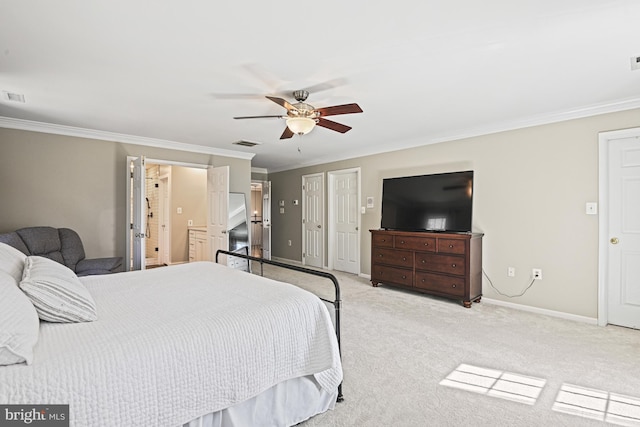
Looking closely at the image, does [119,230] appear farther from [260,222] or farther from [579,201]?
[579,201]

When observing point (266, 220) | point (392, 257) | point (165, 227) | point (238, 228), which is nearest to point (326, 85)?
point (392, 257)

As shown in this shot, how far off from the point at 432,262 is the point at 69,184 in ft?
16.7

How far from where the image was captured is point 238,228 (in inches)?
235

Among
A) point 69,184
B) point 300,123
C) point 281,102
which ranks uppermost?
point 281,102

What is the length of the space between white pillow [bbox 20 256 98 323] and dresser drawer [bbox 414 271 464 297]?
153 inches

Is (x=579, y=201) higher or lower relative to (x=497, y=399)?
higher

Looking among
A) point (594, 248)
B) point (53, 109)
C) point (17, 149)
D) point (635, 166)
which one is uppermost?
point (53, 109)

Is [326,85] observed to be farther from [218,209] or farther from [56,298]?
[218,209]

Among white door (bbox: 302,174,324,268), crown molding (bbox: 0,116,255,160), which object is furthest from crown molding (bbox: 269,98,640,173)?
crown molding (bbox: 0,116,255,160)

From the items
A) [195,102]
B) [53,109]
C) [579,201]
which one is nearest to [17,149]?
[53,109]

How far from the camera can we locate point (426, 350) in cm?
282

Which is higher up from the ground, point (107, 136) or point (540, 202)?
point (107, 136)

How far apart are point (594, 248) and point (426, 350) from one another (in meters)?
2.36

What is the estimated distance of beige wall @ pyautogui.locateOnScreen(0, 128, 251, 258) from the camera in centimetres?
402
